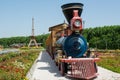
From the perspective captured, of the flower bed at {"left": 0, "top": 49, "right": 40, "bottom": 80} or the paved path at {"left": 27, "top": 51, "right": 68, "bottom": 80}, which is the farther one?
the paved path at {"left": 27, "top": 51, "right": 68, "bottom": 80}

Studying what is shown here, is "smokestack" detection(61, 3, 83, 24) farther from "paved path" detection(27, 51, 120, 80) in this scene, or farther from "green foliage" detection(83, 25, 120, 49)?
"green foliage" detection(83, 25, 120, 49)

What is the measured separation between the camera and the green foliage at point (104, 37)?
53375 mm

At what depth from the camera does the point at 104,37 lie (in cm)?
5734

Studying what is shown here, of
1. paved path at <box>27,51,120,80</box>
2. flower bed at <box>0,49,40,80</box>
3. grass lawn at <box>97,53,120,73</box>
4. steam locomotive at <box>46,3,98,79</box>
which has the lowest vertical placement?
paved path at <box>27,51,120,80</box>

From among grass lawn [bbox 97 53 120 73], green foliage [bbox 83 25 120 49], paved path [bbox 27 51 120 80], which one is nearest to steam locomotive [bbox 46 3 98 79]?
paved path [bbox 27 51 120 80]

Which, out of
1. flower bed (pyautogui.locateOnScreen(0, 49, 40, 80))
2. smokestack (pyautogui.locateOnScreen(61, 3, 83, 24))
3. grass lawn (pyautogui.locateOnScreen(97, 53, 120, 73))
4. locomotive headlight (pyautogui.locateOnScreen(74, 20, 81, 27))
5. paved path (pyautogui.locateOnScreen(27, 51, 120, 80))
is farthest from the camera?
grass lawn (pyautogui.locateOnScreen(97, 53, 120, 73))

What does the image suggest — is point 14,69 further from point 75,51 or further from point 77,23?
point 77,23

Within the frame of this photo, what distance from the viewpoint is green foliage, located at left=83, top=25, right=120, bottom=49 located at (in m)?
53.4

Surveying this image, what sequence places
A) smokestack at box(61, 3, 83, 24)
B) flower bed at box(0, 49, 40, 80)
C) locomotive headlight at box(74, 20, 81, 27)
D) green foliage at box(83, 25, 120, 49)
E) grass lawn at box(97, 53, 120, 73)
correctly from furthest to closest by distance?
green foliage at box(83, 25, 120, 49) < grass lawn at box(97, 53, 120, 73) < smokestack at box(61, 3, 83, 24) < locomotive headlight at box(74, 20, 81, 27) < flower bed at box(0, 49, 40, 80)

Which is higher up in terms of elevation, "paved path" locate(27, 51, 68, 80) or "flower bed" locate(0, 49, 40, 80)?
"flower bed" locate(0, 49, 40, 80)

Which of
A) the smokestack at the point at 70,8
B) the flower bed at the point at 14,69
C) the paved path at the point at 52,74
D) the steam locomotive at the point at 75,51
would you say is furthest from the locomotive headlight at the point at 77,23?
the flower bed at the point at 14,69

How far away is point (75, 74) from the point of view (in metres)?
13.9

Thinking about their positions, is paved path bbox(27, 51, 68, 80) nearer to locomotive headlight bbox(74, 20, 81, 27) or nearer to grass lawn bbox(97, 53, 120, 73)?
locomotive headlight bbox(74, 20, 81, 27)

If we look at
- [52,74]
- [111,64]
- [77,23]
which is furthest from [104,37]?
[77,23]
